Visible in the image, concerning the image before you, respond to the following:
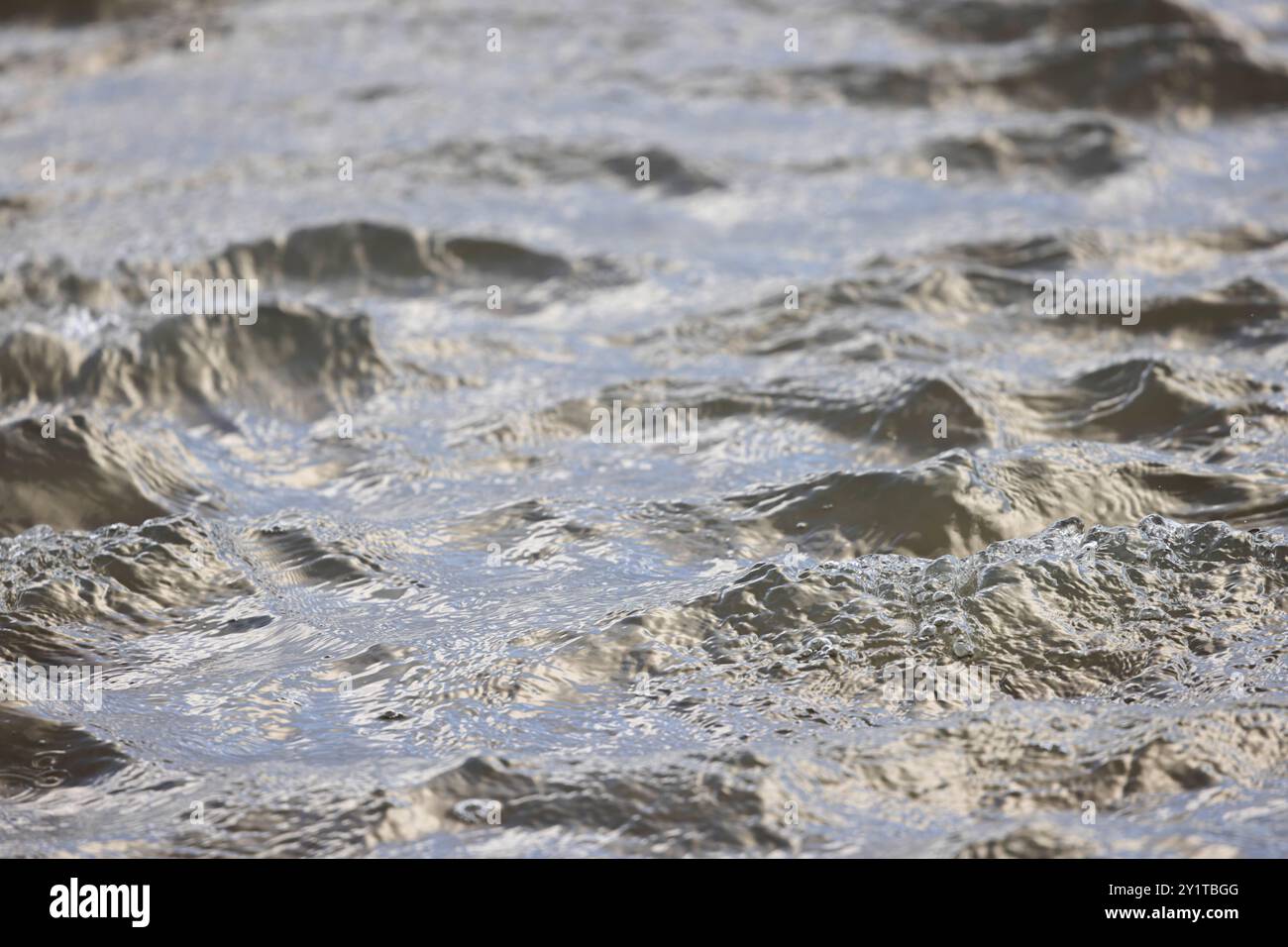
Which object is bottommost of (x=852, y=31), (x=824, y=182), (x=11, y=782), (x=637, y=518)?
(x=11, y=782)

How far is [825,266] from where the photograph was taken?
5.36 meters

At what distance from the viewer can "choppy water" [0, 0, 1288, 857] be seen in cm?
275

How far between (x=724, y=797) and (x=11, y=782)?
54.5 inches

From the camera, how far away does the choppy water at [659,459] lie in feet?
9.04

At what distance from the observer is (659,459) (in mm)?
4133

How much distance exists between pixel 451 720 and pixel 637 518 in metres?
0.97

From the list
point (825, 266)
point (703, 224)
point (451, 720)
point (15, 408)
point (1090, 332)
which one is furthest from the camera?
point (703, 224)

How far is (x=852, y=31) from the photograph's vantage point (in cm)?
798

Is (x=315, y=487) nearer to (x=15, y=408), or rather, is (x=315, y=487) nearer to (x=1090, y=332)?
(x=15, y=408)

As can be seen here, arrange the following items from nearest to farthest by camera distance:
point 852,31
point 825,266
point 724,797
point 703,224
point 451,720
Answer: point 724,797 → point 451,720 → point 825,266 → point 703,224 → point 852,31

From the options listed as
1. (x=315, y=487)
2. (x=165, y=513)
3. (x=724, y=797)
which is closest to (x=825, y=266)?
(x=315, y=487)

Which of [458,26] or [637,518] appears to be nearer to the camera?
[637,518]

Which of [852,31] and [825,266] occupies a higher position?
[852,31]

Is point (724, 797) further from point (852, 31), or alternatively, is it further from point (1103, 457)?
point (852, 31)
